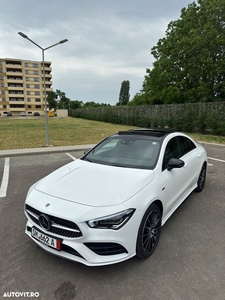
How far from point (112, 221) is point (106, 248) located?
276mm

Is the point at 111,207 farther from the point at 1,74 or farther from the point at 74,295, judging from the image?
the point at 1,74

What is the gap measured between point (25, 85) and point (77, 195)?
75830 mm

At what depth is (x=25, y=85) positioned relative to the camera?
67.6 metres

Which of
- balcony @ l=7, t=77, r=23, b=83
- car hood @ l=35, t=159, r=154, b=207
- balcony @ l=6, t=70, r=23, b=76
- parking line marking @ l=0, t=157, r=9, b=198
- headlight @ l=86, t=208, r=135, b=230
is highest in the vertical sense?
balcony @ l=6, t=70, r=23, b=76

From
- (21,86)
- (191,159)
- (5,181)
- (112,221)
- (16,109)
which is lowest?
(5,181)

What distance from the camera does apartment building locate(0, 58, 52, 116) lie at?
6494cm

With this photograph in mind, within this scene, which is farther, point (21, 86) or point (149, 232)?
point (21, 86)

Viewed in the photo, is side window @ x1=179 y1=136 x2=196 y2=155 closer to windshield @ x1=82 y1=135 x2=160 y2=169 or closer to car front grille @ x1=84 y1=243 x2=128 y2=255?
windshield @ x1=82 y1=135 x2=160 y2=169

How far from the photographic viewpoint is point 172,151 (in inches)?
122

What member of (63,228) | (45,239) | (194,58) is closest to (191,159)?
(63,228)

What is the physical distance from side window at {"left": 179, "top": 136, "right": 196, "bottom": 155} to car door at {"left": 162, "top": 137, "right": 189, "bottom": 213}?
0.47ft

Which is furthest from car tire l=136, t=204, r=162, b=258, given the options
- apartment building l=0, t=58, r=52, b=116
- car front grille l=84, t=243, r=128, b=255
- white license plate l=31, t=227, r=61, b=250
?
apartment building l=0, t=58, r=52, b=116

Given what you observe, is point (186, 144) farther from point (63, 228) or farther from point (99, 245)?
point (63, 228)

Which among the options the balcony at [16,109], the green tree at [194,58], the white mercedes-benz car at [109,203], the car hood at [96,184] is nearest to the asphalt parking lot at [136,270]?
the white mercedes-benz car at [109,203]
